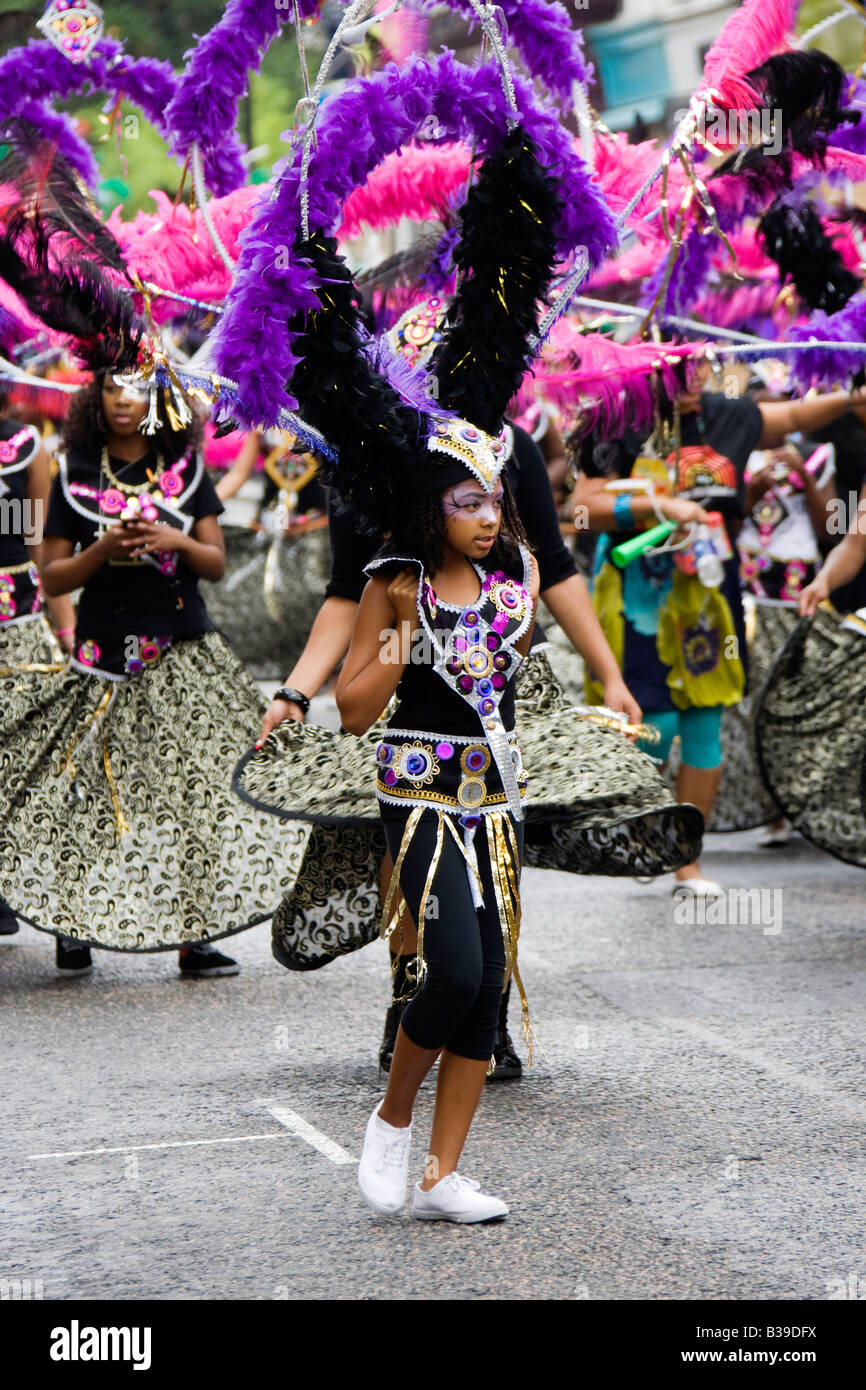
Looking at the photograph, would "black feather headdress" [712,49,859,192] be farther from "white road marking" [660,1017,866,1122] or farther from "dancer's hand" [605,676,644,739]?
"white road marking" [660,1017,866,1122]

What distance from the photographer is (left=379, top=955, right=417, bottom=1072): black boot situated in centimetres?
402

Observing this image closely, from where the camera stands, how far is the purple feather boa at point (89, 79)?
5.86m

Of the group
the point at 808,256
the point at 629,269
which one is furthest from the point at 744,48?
the point at 629,269

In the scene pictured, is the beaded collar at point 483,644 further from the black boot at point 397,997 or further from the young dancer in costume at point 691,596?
the young dancer in costume at point 691,596

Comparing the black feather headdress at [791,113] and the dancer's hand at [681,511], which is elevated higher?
the black feather headdress at [791,113]

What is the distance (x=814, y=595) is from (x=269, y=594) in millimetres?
6361

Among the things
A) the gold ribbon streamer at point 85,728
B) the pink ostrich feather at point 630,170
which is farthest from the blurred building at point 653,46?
the gold ribbon streamer at point 85,728

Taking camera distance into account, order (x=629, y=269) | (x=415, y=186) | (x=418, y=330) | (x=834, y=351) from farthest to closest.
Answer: (x=629, y=269)
(x=834, y=351)
(x=415, y=186)
(x=418, y=330)

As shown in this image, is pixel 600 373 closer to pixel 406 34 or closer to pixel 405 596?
pixel 406 34

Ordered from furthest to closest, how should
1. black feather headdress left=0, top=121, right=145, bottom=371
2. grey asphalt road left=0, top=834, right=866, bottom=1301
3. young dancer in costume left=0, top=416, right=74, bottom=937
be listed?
young dancer in costume left=0, top=416, right=74, bottom=937, black feather headdress left=0, top=121, right=145, bottom=371, grey asphalt road left=0, top=834, right=866, bottom=1301

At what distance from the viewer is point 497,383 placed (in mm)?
3779

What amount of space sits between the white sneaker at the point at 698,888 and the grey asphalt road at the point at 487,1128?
338mm

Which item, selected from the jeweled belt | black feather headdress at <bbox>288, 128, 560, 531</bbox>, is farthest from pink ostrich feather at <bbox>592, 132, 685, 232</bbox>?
the jeweled belt

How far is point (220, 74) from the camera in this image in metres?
5.23
